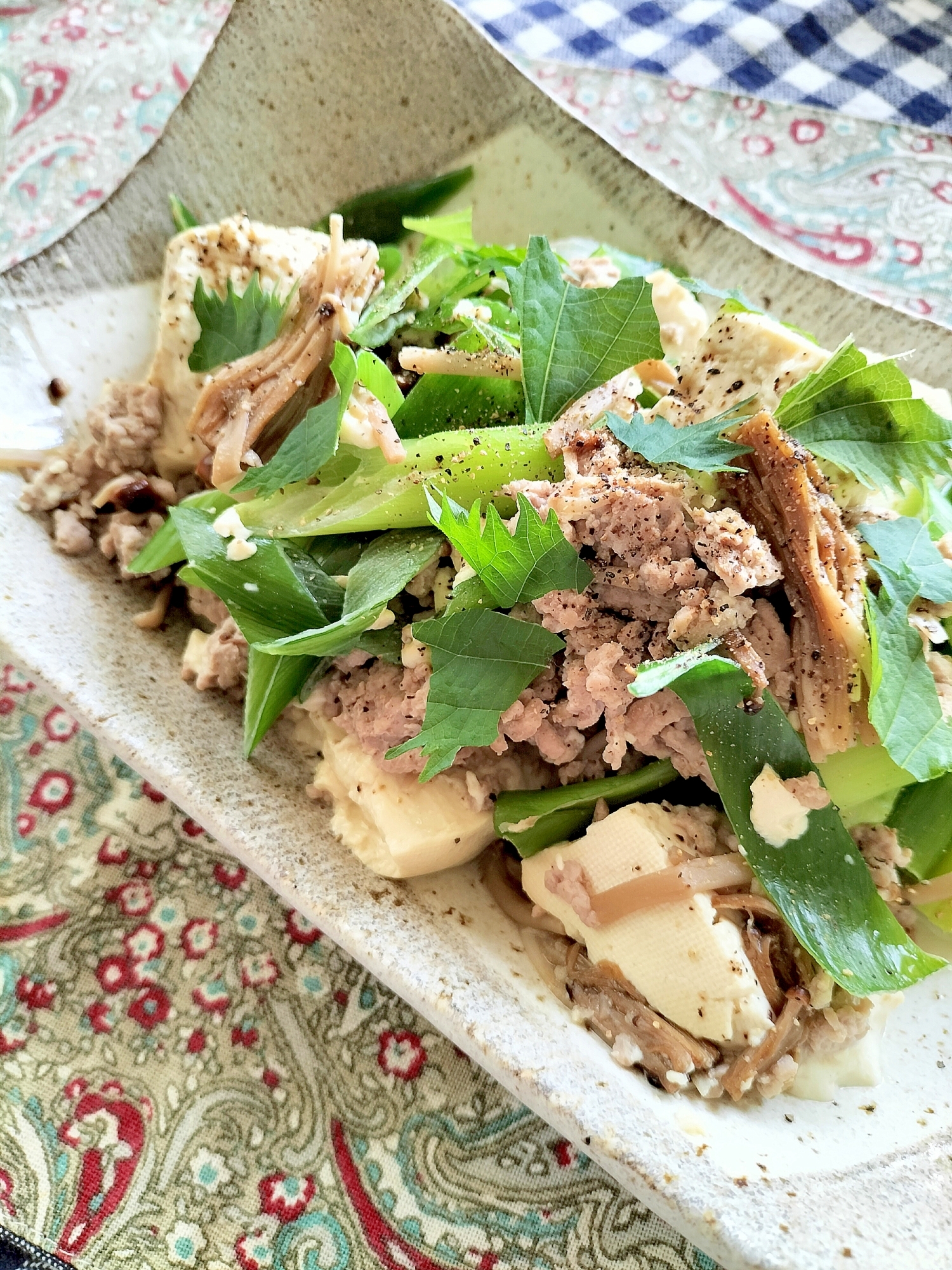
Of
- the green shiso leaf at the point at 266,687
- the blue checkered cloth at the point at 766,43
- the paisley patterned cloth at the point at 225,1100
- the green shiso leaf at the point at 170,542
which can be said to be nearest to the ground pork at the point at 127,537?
the green shiso leaf at the point at 170,542

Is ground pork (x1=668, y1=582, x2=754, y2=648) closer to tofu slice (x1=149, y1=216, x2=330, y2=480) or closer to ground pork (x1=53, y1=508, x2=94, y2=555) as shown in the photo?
tofu slice (x1=149, y1=216, x2=330, y2=480)

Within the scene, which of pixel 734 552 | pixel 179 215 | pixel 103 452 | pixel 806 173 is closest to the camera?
pixel 734 552

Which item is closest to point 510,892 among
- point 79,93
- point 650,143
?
point 650,143

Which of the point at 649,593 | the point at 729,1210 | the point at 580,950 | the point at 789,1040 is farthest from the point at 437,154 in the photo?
the point at 729,1210

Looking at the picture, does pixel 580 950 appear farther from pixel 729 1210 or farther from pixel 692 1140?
pixel 729 1210

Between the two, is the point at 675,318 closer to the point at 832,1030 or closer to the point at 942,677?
the point at 942,677

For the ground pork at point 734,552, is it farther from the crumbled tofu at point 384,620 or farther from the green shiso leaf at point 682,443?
the crumbled tofu at point 384,620
